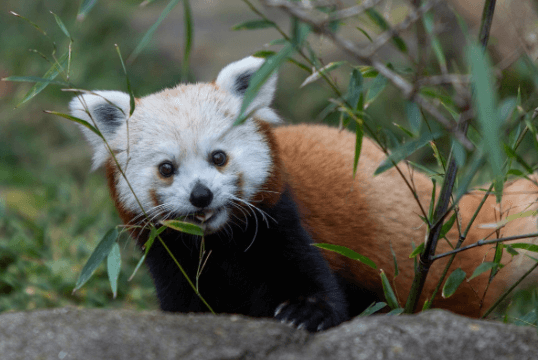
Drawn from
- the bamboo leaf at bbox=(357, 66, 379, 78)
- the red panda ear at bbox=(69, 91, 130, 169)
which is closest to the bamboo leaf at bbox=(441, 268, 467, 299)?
the bamboo leaf at bbox=(357, 66, 379, 78)

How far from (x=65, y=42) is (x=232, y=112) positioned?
371 centimetres

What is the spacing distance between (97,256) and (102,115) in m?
0.83

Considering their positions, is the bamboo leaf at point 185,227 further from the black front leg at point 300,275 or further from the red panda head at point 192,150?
the black front leg at point 300,275

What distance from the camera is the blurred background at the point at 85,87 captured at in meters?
3.06

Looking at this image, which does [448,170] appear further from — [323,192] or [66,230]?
[66,230]

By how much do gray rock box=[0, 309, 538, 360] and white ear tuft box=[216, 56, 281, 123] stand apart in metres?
1.07

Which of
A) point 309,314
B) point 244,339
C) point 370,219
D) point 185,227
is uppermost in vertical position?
point 185,227

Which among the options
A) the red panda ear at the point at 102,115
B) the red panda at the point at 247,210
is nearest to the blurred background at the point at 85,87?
the red panda ear at the point at 102,115

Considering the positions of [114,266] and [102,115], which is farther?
[102,115]

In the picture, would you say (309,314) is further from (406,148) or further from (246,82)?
(246,82)

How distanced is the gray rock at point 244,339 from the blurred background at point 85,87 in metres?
1.44

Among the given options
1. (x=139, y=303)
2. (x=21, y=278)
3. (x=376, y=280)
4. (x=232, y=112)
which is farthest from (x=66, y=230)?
(x=376, y=280)

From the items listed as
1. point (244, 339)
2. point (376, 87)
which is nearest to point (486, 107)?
point (376, 87)

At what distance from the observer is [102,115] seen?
231 centimetres
